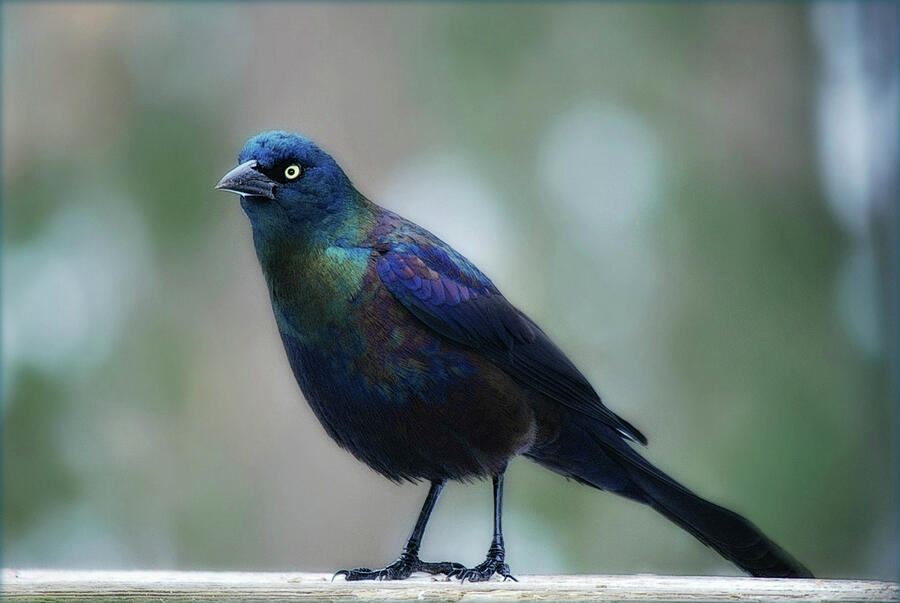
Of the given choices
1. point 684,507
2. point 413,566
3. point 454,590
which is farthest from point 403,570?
point 684,507

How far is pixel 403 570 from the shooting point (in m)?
3.80

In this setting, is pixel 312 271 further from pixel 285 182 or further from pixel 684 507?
pixel 684 507

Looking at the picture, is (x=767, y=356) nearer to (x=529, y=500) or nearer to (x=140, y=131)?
(x=529, y=500)

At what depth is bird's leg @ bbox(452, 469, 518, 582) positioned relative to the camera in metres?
3.54

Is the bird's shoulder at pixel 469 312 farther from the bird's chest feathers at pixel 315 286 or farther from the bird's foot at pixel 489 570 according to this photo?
the bird's foot at pixel 489 570

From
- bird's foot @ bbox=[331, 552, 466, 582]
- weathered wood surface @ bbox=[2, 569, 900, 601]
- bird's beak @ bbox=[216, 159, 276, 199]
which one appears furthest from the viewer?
bird's foot @ bbox=[331, 552, 466, 582]

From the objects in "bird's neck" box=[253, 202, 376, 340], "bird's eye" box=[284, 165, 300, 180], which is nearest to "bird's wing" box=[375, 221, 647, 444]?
"bird's neck" box=[253, 202, 376, 340]

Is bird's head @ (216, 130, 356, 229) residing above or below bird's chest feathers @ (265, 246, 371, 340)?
above

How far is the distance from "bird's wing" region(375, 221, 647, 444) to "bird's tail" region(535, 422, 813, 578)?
0.16 m

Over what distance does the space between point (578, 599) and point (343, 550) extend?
4246 millimetres

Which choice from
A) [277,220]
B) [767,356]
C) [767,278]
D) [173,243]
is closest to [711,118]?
[767,278]

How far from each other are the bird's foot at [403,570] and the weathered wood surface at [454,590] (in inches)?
17.5

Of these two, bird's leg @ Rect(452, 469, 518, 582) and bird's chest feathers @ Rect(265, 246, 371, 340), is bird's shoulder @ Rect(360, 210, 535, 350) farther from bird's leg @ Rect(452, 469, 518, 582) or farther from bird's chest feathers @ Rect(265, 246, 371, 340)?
bird's leg @ Rect(452, 469, 518, 582)

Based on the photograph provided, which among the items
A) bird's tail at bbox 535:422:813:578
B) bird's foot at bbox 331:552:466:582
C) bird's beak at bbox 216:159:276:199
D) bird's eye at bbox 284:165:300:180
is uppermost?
bird's eye at bbox 284:165:300:180
